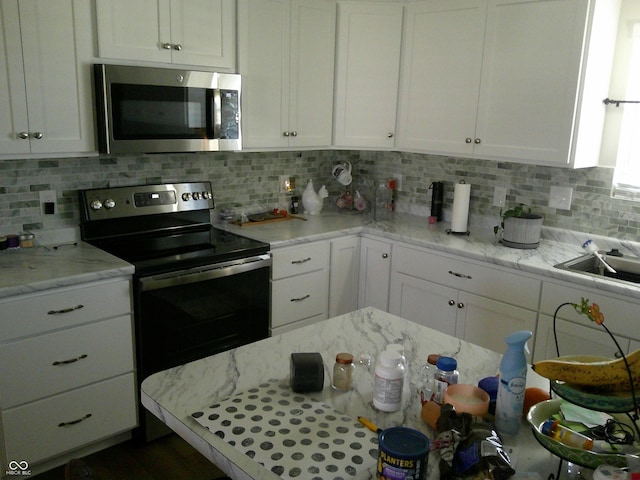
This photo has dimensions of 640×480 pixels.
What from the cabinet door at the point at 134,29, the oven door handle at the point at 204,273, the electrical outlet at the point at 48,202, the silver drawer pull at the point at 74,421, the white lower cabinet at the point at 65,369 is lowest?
the silver drawer pull at the point at 74,421

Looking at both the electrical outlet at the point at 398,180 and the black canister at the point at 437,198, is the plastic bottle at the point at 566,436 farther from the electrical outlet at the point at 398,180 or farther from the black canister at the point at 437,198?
the electrical outlet at the point at 398,180

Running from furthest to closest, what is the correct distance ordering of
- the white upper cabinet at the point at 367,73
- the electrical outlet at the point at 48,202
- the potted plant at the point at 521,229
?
1. the white upper cabinet at the point at 367,73
2. the potted plant at the point at 521,229
3. the electrical outlet at the point at 48,202

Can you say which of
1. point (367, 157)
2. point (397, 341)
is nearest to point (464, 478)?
point (397, 341)

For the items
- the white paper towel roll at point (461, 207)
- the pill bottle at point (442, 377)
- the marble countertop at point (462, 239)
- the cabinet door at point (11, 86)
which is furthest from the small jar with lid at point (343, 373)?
the white paper towel roll at point (461, 207)

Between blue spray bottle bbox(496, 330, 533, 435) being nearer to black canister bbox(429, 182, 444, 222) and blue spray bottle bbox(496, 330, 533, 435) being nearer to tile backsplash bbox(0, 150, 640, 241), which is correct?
tile backsplash bbox(0, 150, 640, 241)

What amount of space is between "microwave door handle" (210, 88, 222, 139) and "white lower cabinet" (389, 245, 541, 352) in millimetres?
1213

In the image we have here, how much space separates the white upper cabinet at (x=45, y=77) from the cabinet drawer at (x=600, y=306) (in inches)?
89.2

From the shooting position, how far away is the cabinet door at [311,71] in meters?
3.26

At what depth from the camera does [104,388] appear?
8.36 ft

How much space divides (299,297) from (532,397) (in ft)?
6.50

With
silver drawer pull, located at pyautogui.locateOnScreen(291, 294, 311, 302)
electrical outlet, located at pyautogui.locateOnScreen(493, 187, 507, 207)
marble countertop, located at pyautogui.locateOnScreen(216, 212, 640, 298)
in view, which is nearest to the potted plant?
marble countertop, located at pyautogui.locateOnScreen(216, 212, 640, 298)

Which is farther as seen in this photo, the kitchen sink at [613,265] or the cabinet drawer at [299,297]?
the cabinet drawer at [299,297]

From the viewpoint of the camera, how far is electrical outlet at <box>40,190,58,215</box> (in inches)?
109

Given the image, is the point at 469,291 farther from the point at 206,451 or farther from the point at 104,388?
the point at 206,451
